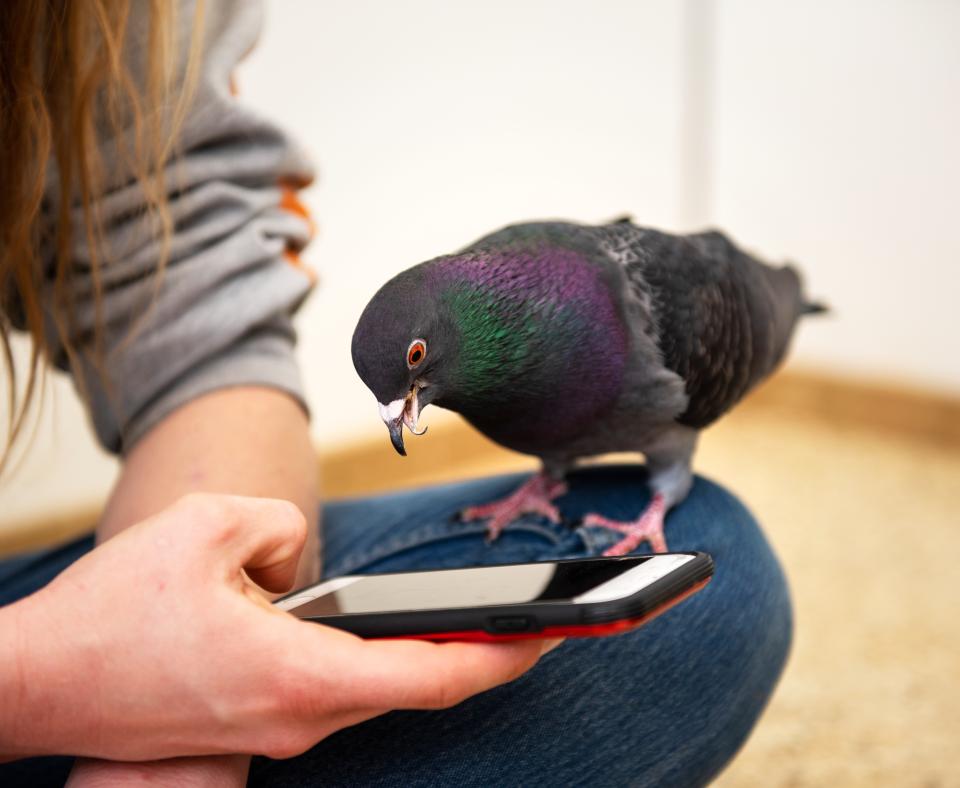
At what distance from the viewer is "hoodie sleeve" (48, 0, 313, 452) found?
2.74ft

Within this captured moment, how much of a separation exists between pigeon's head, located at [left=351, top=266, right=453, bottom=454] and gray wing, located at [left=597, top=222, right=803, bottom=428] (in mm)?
186

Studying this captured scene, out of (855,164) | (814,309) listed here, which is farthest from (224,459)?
(855,164)

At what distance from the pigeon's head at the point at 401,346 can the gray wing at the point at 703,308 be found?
0.19 meters

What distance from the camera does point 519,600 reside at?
0.53 metres

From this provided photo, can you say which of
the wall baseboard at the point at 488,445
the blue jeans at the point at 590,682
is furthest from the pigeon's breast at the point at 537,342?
the wall baseboard at the point at 488,445

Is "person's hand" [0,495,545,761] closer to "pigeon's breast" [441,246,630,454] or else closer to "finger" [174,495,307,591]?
"finger" [174,495,307,591]

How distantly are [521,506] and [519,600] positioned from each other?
0.32 metres

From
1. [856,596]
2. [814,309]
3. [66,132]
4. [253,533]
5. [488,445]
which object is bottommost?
[856,596]

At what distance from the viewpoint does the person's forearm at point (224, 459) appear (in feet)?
2.53

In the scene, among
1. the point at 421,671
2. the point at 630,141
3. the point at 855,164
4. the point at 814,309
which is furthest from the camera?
the point at 855,164

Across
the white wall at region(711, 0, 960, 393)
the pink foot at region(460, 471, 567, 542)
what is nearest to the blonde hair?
the pink foot at region(460, 471, 567, 542)

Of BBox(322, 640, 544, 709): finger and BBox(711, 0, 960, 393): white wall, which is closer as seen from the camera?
BBox(322, 640, 544, 709): finger

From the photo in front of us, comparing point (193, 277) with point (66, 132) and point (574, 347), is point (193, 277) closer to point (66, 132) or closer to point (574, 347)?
point (66, 132)

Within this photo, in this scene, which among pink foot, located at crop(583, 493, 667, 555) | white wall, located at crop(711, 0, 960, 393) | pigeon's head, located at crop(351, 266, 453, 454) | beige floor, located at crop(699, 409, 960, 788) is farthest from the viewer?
white wall, located at crop(711, 0, 960, 393)
